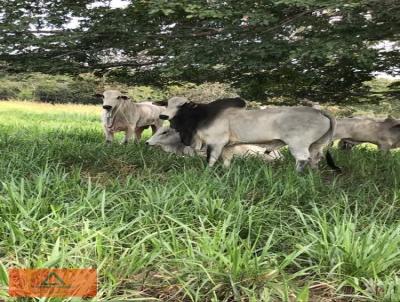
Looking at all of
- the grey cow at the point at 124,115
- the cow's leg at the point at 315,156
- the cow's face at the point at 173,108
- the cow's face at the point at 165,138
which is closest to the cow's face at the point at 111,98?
the grey cow at the point at 124,115

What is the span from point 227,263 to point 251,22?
8.97 feet

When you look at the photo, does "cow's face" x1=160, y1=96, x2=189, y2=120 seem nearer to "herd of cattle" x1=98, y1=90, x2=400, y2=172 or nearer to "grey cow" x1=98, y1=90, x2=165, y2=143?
"herd of cattle" x1=98, y1=90, x2=400, y2=172

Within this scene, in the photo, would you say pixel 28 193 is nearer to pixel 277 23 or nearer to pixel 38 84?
pixel 277 23

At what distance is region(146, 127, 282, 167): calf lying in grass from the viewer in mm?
7992

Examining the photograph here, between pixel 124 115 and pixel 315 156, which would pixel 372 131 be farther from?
pixel 124 115

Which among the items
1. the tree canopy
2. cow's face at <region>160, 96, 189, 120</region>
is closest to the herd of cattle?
cow's face at <region>160, 96, 189, 120</region>

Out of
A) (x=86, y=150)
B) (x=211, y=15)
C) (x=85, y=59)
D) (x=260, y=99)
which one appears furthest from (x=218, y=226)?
(x=260, y=99)

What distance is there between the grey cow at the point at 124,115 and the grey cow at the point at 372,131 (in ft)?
13.9

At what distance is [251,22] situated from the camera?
5.00 m

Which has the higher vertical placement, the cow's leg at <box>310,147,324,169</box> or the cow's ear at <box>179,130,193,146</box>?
the cow's ear at <box>179,130,193,146</box>

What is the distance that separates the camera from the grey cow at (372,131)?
10719mm

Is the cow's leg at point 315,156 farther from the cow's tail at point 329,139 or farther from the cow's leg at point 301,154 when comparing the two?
the cow's leg at point 301,154

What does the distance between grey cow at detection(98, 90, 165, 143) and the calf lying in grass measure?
4.94 ft

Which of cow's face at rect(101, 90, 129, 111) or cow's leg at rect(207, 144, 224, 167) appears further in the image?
cow's face at rect(101, 90, 129, 111)
